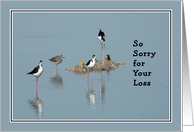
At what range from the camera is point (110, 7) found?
1176 cm

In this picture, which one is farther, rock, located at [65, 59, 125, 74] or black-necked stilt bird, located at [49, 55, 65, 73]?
rock, located at [65, 59, 125, 74]

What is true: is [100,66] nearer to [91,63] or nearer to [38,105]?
[91,63]

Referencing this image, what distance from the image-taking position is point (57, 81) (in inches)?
516

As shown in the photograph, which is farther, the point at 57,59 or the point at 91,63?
the point at 57,59

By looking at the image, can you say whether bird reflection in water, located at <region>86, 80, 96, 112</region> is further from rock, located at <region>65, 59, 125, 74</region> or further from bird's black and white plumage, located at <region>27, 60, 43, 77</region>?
rock, located at <region>65, 59, 125, 74</region>

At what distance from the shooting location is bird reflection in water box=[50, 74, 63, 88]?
1284cm

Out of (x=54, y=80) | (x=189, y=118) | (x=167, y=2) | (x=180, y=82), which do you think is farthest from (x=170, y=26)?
(x=54, y=80)

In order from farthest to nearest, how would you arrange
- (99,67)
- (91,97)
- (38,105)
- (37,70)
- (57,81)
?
(99,67) < (57,81) < (37,70) < (91,97) < (38,105)

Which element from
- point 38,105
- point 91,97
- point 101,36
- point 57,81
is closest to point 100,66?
point 101,36

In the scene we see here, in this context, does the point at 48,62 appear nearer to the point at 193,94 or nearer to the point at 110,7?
the point at 110,7

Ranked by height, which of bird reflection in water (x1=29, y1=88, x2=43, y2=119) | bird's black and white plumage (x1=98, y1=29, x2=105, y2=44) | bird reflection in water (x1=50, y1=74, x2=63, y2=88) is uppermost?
bird's black and white plumage (x1=98, y1=29, x2=105, y2=44)

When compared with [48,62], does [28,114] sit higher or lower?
lower

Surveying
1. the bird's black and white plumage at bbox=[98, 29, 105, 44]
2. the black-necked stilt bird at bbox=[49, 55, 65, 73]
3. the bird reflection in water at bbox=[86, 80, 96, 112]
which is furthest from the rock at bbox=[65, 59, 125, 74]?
the bird reflection in water at bbox=[86, 80, 96, 112]

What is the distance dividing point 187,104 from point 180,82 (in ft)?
1.86
